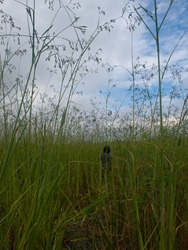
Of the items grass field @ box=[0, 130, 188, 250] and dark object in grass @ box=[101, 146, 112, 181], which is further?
dark object in grass @ box=[101, 146, 112, 181]

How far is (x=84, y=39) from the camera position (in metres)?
1.48

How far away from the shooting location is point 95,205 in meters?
1.21

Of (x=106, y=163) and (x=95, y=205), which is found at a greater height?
(x=106, y=163)

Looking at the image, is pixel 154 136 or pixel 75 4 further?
pixel 154 136

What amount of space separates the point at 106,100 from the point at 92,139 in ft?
5.03

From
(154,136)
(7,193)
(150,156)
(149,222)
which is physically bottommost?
(149,222)

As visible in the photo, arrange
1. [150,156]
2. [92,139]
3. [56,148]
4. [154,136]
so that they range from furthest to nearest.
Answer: [92,139], [154,136], [150,156], [56,148]

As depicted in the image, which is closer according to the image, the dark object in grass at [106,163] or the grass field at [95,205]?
the grass field at [95,205]

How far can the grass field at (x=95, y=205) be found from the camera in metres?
1.12

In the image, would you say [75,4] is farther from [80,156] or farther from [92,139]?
[92,139]

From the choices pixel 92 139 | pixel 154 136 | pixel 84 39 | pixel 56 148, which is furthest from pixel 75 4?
pixel 92 139

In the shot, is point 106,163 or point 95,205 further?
point 106,163

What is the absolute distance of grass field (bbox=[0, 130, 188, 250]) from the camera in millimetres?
1117

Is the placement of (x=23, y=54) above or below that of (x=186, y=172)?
above
